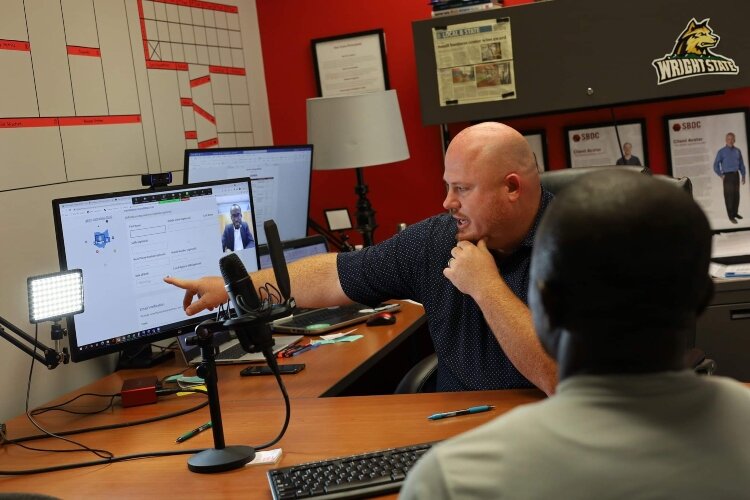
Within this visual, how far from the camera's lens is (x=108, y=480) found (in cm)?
178

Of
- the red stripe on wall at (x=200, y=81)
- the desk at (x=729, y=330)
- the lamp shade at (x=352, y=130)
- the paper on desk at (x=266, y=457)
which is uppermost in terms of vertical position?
the red stripe on wall at (x=200, y=81)

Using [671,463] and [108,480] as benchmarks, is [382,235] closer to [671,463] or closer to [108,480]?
[108,480]

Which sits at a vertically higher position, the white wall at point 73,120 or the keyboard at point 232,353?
the white wall at point 73,120

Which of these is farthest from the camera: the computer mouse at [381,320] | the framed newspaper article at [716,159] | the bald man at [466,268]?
the framed newspaper article at [716,159]

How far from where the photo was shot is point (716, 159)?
11.8 ft

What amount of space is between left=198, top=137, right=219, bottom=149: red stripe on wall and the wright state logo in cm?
171

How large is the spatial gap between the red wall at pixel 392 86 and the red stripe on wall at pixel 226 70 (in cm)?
24

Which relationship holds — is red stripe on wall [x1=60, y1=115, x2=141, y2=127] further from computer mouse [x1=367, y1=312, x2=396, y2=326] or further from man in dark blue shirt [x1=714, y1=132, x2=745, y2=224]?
man in dark blue shirt [x1=714, y1=132, x2=745, y2=224]

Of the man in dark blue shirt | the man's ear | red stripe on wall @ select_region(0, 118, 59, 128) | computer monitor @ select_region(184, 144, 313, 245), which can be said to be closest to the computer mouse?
computer monitor @ select_region(184, 144, 313, 245)

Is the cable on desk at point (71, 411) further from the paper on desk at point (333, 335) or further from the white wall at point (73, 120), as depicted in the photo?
the paper on desk at point (333, 335)

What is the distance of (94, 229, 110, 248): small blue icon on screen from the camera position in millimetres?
2285

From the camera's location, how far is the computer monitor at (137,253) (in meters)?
2.25

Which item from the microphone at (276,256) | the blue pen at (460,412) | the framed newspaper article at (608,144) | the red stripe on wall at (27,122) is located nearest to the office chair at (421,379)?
the blue pen at (460,412)

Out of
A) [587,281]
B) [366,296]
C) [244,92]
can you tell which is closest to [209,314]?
[366,296]
